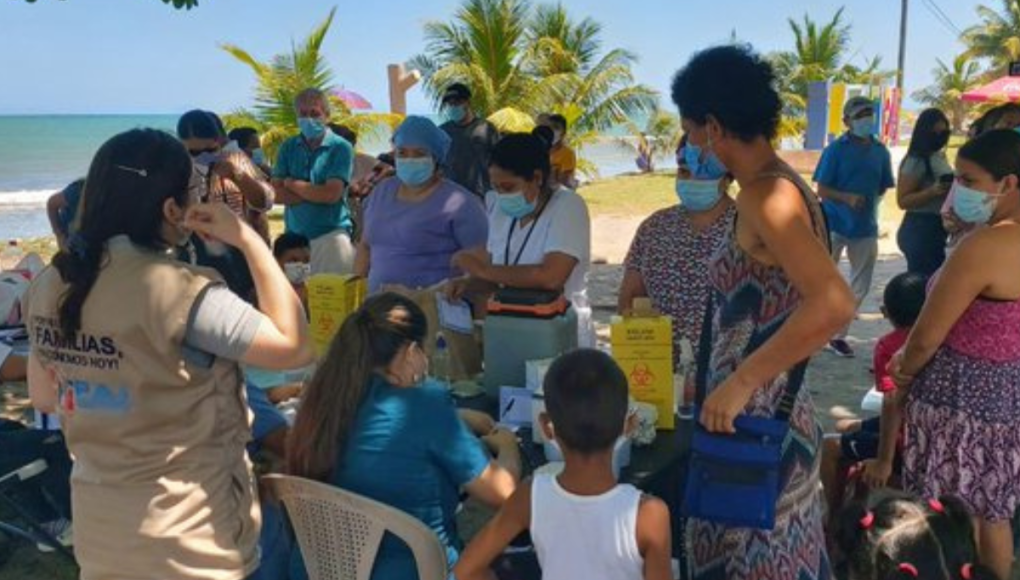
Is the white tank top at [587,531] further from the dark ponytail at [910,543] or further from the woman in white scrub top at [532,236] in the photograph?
the woman in white scrub top at [532,236]

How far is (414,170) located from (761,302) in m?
2.16

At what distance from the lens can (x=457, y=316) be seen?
3309 millimetres

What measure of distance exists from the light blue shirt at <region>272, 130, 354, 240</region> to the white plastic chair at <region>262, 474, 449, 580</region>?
3.45 metres

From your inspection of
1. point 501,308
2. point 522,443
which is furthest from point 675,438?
point 501,308

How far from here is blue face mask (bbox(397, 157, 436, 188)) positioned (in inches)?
148

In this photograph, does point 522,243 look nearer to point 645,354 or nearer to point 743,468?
point 645,354

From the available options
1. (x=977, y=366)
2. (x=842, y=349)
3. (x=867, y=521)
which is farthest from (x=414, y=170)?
(x=842, y=349)

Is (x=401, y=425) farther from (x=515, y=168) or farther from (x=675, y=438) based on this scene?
(x=515, y=168)

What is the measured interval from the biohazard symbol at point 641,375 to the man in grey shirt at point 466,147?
15.4ft

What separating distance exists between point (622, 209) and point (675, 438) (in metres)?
13.0

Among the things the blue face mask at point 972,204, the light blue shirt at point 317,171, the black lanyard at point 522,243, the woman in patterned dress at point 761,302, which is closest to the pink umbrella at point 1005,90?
the light blue shirt at point 317,171

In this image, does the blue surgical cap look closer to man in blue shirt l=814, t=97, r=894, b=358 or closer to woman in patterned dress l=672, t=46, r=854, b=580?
woman in patterned dress l=672, t=46, r=854, b=580

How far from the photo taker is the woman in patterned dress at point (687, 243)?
3.17m

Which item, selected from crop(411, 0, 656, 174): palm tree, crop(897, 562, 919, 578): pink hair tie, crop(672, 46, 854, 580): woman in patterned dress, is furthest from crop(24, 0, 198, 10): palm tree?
crop(411, 0, 656, 174): palm tree
